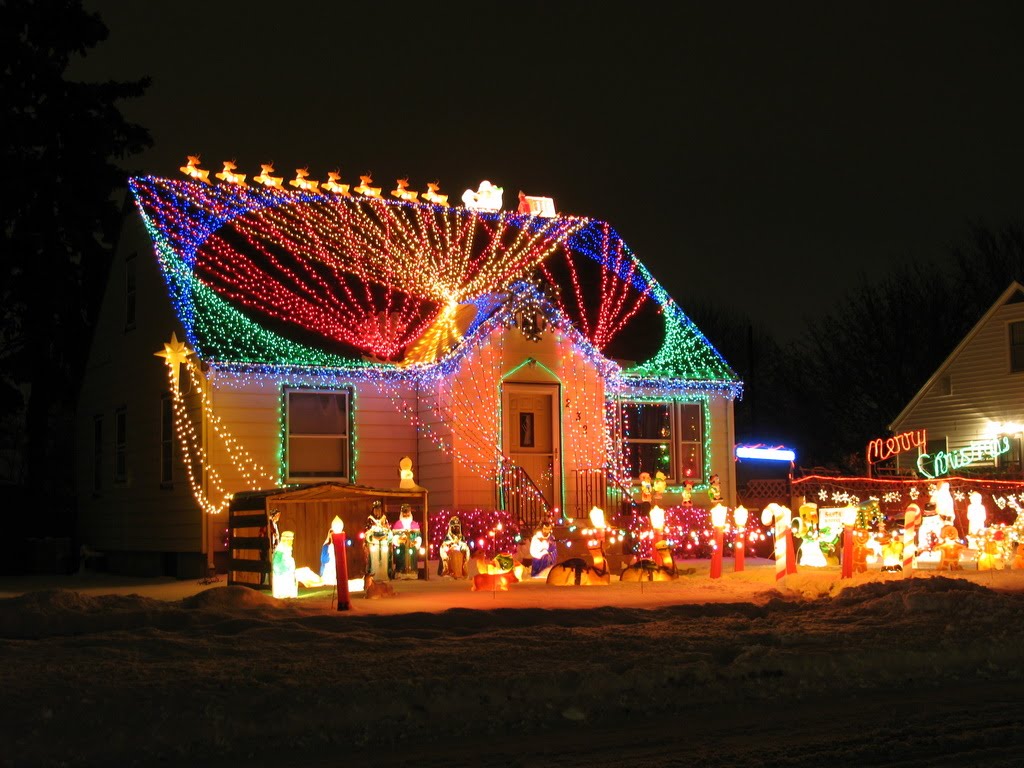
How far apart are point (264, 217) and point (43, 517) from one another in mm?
10260

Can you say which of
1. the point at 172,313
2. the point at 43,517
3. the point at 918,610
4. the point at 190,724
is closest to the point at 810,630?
the point at 918,610

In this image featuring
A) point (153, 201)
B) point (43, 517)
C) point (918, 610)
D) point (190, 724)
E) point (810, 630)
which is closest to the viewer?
point (190, 724)

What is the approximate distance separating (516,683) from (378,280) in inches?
608

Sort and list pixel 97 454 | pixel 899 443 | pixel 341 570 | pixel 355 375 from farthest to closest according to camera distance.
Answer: pixel 899 443 → pixel 97 454 → pixel 355 375 → pixel 341 570

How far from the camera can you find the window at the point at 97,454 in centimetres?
2495

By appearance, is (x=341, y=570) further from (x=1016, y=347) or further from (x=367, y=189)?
(x=1016, y=347)

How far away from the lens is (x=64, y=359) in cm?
3259

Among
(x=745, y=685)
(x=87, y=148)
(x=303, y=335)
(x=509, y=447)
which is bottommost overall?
(x=745, y=685)

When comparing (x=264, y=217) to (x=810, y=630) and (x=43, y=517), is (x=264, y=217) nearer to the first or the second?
(x=43, y=517)

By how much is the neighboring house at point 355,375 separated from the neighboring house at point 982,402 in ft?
41.8

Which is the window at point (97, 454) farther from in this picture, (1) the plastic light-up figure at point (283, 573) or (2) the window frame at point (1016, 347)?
(2) the window frame at point (1016, 347)

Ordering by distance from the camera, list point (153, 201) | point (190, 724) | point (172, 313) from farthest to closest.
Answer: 1. point (153, 201)
2. point (172, 313)
3. point (190, 724)

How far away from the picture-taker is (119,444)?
78.8 ft

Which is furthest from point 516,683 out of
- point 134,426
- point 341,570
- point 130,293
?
point 130,293
